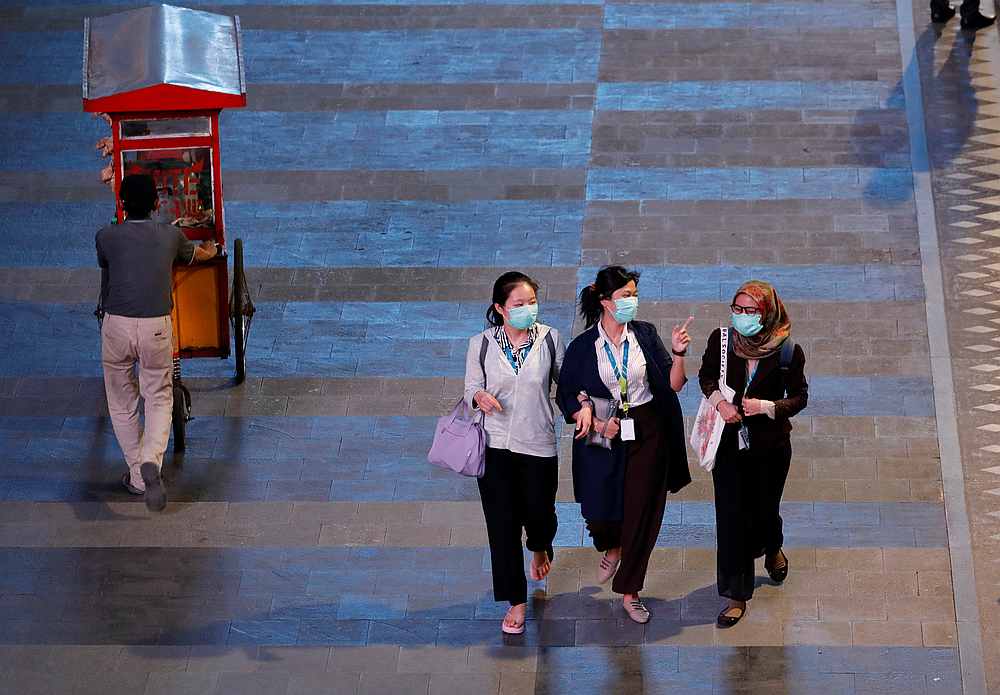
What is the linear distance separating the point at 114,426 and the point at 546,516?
2966 mm

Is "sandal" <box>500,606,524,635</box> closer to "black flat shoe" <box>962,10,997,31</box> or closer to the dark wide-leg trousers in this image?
the dark wide-leg trousers

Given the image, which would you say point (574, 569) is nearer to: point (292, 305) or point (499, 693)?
point (499, 693)

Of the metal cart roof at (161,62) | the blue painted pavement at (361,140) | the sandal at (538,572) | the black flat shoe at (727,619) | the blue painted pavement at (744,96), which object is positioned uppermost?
the metal cart roof at (161,62)

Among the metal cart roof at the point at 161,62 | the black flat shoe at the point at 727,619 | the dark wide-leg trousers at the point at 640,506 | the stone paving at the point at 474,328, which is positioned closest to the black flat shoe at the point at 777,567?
the stone paving at the point at 474,328

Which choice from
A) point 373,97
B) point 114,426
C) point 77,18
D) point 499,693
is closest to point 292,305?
point 114,426

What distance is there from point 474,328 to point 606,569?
132 inches

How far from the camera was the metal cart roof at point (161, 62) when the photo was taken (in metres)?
10.6

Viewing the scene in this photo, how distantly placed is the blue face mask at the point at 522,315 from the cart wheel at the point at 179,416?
10.4ft

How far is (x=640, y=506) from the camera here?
27.9 feet

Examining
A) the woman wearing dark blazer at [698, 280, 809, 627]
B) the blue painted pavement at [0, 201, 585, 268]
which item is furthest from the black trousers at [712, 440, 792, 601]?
the blue painted pavement at [0, 201, 585, 268]

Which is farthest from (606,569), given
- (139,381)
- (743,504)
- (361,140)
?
(361,140)

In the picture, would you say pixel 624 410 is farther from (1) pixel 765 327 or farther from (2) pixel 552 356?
(1) pixel 765 327

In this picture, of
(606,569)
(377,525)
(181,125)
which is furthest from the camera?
(181,125)

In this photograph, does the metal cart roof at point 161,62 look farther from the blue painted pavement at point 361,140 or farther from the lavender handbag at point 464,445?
the lavender handbag at point 464,445
